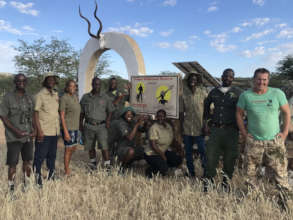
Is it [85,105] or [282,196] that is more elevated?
[85,105]

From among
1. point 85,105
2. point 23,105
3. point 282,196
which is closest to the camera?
point 282,196

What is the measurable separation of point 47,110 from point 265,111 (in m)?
3.37

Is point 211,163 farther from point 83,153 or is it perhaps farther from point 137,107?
point 83,153

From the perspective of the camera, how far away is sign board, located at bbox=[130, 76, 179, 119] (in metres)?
5.04

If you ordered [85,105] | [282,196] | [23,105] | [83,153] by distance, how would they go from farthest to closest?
[83,153] → [85,105] → [23,105] → [282,196]

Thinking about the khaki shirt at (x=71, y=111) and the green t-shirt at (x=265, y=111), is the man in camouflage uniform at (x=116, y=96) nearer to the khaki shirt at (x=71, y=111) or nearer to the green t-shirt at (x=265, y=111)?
the khaki shirt at (x=71, y=111)

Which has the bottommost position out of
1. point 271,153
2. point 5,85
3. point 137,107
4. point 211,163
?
point 211,163

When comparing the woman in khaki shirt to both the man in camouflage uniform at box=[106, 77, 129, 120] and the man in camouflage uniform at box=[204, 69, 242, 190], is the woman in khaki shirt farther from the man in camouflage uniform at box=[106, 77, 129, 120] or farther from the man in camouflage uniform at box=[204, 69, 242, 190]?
the man in camouflage uniform at box=[204, 69, 242, 190]

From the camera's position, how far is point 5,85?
32.9 metres

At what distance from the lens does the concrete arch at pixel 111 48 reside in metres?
8.92

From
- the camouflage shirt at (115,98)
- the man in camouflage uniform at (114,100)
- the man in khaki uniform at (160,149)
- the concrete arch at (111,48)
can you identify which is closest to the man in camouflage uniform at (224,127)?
the man in khaki uniform at (160,149)

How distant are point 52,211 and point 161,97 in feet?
10.1

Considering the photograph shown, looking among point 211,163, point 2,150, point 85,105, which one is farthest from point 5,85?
point 211,163

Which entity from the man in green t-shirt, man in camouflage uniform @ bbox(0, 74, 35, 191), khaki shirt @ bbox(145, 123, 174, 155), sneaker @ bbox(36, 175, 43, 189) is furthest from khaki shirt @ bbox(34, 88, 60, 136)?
the man in green t-shirt
